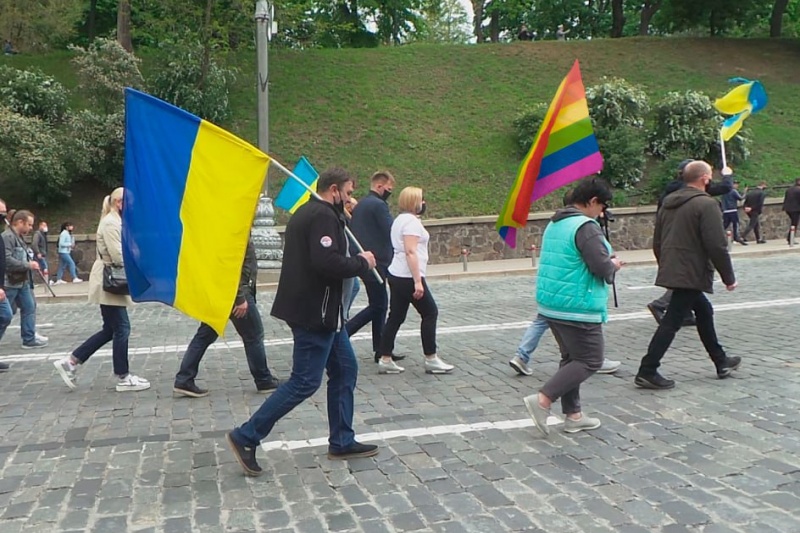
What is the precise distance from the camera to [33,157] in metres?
19.0

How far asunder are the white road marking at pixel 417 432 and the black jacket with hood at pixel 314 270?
104cm

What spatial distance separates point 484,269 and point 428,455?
12.9m

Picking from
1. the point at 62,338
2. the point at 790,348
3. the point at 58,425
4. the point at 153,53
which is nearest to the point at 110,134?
the point at 153,53

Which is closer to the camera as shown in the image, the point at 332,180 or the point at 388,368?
the point at 332,180

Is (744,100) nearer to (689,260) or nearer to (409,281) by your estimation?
(689,260)

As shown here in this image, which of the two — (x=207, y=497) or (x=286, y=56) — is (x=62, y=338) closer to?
(x=207, y=497)

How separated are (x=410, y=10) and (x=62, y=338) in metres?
35.3

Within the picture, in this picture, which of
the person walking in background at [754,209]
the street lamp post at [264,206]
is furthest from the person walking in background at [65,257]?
the person walking in background at [754,209]

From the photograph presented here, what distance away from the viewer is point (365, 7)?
38.1 metres

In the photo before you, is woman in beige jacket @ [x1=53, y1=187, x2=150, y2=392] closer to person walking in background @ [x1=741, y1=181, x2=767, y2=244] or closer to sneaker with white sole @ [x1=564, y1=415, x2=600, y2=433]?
sneaker with white sole @ [x1=564, y1=415, x2=600, y2=433]

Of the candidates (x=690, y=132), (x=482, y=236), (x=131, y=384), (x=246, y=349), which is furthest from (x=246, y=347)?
(x=690, y=132)

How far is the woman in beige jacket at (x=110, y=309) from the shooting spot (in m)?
6.22

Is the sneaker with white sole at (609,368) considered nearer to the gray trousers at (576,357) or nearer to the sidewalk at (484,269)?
the gray trousers at (576,357)

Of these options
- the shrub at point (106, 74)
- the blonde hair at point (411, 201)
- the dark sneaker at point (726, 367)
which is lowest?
the dark sneaker at point (726, 367)
